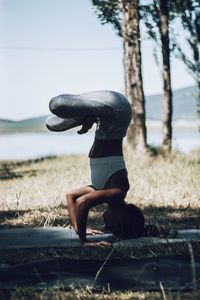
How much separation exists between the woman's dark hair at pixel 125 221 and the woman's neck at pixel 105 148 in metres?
0.47

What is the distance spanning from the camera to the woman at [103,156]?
4.39 meters

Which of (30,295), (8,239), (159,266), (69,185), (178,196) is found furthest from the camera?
(69,185)

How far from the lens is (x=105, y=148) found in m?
4.56

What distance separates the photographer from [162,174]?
9.89 metres

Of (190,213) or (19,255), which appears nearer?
(19,255)

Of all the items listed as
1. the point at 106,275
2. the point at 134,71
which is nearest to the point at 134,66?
the point at 134,71

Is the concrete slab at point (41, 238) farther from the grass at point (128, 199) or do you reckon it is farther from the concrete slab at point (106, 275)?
the concrete slab at point (106, 275)

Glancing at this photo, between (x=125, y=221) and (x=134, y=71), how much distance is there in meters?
9.24

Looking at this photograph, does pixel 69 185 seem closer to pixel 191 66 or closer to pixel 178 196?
pixel 178 196

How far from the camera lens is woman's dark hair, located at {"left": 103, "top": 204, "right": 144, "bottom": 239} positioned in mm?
4609

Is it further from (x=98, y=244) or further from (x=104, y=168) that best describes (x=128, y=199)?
(x=98, y=244)

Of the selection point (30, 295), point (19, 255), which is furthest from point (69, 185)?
point (30, 295)

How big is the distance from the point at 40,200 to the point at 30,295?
4.78 metres

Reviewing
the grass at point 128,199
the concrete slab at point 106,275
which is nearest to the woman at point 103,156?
the concrete slab at point 106,275
